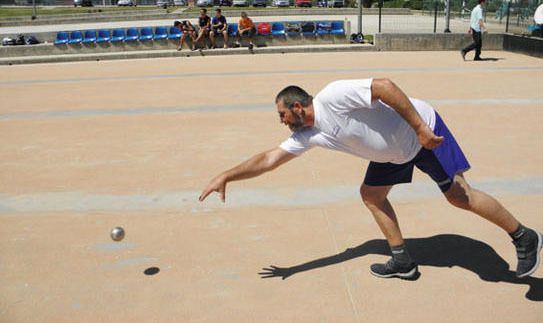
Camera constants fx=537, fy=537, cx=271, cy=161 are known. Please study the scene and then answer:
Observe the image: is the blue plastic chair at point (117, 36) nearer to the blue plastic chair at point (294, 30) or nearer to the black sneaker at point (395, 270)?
the blue plastic chair at point (294, 30)

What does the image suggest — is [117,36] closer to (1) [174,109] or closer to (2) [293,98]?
(1) [174,109]

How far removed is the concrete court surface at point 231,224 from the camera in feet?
11.5

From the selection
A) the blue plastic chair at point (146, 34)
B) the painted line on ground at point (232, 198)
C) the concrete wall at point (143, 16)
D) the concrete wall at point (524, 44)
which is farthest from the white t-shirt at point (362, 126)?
the concrete wall at point (143, 16)

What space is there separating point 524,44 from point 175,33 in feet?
40.5

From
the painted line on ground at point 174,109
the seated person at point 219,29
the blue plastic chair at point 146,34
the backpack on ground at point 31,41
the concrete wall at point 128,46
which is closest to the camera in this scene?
the painted line on ground at point 174,109

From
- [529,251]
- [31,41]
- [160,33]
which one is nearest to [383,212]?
[529,251]

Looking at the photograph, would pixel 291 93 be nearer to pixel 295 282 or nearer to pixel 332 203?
pixel 295 282

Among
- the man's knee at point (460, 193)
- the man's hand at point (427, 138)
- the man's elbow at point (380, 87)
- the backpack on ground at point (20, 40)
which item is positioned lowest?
the backpack on ground at point (20, 40)

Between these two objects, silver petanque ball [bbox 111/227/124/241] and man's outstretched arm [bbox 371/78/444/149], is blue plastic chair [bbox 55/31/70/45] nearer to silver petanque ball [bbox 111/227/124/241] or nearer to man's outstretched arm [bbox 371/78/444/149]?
silver petanque ball [bbox 111/227/124/241]

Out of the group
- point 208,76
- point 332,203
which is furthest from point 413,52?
point 332,203

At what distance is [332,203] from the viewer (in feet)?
17.1

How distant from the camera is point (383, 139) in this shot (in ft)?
10.7

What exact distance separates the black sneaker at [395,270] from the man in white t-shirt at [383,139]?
0.59 metres

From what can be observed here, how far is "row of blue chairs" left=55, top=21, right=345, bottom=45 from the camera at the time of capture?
2053 cm
